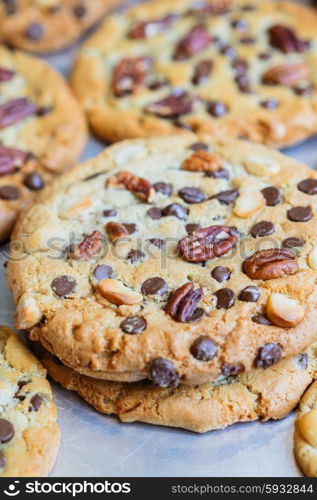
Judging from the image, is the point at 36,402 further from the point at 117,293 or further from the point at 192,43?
the point at 192,43

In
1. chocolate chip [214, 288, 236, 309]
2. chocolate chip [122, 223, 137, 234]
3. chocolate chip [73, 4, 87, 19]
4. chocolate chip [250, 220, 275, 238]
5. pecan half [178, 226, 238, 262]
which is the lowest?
chocolate chip [250, 220, 275, 238]

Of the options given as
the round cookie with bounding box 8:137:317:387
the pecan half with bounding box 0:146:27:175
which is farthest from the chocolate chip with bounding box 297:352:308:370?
the pecan half with bounding box 0:146:27:175

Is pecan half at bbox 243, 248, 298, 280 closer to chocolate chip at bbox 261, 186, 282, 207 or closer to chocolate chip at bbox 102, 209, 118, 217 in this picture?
chocolate chip at bbox 261, 186, 282, 207

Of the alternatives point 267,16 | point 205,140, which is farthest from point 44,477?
point 267,16

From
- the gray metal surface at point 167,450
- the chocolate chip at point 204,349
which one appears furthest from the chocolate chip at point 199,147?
the gray metal surface at point 167,450

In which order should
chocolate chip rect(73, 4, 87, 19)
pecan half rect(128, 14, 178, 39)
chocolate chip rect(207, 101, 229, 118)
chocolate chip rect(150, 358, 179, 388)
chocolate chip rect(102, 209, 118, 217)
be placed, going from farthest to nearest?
chocolate chip rect(73, 4, 87, 19)
pecan half rect(128, 14, 178, 39)
chocolate chip rect(207, 101, 229, 118)
chocolate chip rect(102, 209, 118, 217)
chocolate chip rect(150, 358, 179, 388)

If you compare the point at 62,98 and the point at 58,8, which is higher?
the point at 58,8

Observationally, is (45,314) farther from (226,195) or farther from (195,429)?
(226,195)
